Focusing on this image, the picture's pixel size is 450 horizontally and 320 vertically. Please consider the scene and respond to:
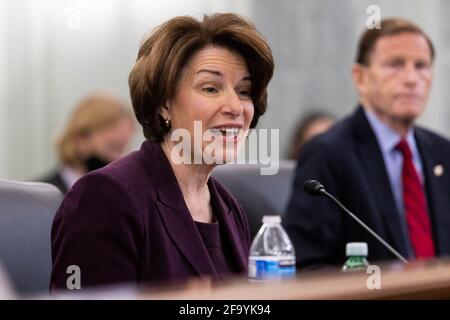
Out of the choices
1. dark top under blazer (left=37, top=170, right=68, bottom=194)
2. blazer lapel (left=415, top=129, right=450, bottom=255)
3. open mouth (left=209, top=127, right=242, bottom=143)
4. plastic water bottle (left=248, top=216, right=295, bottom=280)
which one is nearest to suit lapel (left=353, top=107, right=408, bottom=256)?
blazer lapel (left=415, top=129, right=450, bottom=255)

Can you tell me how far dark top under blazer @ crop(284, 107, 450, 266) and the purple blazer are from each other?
0.69 meters

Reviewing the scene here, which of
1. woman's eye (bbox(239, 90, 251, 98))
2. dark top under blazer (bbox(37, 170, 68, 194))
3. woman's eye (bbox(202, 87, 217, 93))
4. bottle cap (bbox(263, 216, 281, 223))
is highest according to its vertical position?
woman's eye (bbox(202, 87, 217, 93))

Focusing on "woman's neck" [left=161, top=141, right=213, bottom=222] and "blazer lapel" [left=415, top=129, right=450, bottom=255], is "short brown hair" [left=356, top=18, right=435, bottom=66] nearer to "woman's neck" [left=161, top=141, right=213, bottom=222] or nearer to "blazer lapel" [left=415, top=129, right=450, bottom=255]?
"blazer lapel" [left=415, top=129, right=450, bottom=255]

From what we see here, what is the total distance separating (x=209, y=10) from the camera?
4.32 m

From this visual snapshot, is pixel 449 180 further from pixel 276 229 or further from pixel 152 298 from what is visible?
pixel 152 298

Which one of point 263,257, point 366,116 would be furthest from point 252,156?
point 263,257

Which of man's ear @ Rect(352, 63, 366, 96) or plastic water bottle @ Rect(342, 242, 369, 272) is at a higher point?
man's ear @ Rect(352, 63, 366, 96)

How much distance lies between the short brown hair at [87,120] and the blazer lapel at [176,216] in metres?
1.94

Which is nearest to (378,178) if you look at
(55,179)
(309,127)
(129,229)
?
(129,229)

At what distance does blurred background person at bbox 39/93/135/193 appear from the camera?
3.59 metres

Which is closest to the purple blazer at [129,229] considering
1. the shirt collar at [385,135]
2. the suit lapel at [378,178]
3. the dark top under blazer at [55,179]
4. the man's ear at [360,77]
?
the suit lapel at [378,178]

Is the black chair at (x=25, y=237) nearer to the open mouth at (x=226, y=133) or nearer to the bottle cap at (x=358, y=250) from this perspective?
the open mouth at (x=226, y=133)

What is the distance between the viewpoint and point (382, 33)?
102 inches

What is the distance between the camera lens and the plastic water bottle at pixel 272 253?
5.92 feet
